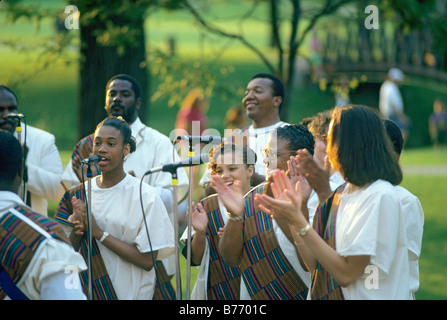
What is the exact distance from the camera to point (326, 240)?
3.55m

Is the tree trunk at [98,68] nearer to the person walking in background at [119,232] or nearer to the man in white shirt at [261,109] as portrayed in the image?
the man in white shirt at [261,109]

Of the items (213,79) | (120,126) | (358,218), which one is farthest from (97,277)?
(213,79)

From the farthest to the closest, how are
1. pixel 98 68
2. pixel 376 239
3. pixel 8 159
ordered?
pixel 98 68 → pixel 376 239 → pixel 8 159

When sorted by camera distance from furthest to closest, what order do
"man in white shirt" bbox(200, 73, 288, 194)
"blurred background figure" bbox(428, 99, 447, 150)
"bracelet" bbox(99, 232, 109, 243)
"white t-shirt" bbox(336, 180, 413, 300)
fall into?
"blurred background figure" bbox(428, 99, 447, 150) < "man in white shirt" bbox(200, 73, 288, 194) < "bracelet" bbox(99, 232, 109, 243) < "white t-shirt" bbox(336, 180, 413, 300)

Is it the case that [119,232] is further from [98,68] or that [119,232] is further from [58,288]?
[98,68]

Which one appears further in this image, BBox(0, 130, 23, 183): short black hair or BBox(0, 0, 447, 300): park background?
BBox(0, 0, 447, 300): park background

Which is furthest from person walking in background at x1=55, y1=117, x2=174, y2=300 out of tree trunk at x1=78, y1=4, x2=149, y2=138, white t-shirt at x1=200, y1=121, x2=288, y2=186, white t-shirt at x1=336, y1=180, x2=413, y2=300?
tree trunk at x1=78, y1=4, x2=149, y2=138

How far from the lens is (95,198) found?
4504mm

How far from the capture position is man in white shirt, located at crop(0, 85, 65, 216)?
214 inches

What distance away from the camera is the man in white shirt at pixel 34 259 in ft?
9.73

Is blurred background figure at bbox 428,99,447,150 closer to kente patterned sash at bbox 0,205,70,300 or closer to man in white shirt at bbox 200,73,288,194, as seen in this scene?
man in white shirt at bbox 200,73,288,194

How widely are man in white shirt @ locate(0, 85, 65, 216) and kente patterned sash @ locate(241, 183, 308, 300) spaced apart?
2.05m

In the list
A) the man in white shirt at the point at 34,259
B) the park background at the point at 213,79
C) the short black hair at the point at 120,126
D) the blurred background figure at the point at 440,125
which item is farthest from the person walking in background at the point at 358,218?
the blurred background figure at the point at 440,125

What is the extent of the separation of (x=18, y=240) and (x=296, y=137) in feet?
6.67
